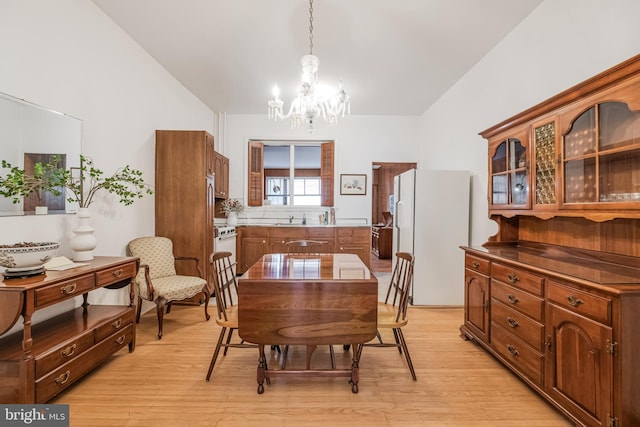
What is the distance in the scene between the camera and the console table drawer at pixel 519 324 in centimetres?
165

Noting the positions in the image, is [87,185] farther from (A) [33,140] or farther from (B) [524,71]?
(B) [524,71]

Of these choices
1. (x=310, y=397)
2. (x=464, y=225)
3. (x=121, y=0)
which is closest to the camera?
(x=310, y=397)

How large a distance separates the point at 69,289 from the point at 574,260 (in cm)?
305

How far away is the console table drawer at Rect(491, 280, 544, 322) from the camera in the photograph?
1644 millimetres

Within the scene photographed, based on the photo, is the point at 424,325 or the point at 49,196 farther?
the point at 424,325

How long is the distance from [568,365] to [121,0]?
12.7 feet

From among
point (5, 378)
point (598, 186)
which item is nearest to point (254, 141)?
point (5, 378)

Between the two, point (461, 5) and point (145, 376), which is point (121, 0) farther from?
point (145, 376)

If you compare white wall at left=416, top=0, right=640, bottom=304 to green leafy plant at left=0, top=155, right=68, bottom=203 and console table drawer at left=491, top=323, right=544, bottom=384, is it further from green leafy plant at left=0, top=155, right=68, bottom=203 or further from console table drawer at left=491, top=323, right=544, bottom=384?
green leafy plant at left=0, top=155, right=68, bottom=203

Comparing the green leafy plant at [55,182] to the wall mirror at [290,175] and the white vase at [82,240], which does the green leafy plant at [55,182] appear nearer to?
the white vase at [82,240]

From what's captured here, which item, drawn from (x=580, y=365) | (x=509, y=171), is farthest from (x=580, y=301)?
(x=509, y=171)

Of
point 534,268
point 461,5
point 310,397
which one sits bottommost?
point 310,397

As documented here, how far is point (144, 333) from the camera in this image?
102 inches

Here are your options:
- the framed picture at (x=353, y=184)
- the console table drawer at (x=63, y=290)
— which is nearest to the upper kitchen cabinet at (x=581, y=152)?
the framed picture at (x=353, y=184)
